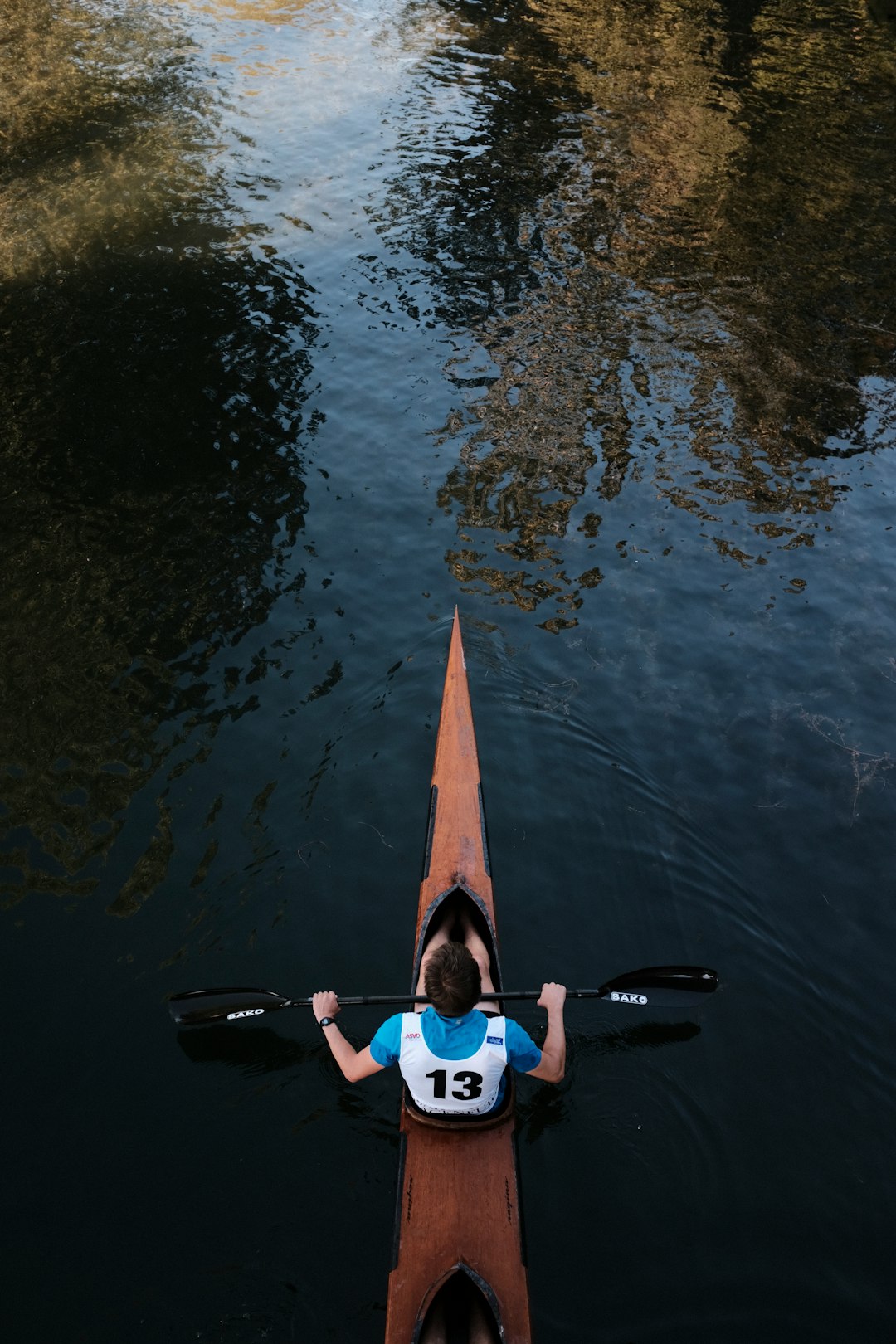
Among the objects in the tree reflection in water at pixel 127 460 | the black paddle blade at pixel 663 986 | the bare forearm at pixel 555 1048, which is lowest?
the bare forearm at pixel 555 1048

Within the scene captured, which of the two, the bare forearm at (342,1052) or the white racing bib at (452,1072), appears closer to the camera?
the white racing bib at (452,1072)

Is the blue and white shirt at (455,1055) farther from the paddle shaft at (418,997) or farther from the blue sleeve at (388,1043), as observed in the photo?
the paddle shaft at (418,997)

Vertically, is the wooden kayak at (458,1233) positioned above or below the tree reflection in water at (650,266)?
below

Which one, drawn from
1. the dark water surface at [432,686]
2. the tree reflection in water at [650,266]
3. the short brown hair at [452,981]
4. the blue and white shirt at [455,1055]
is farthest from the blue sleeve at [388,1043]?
the tree reflection in water at [650,266]

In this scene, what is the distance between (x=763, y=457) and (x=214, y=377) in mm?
7227

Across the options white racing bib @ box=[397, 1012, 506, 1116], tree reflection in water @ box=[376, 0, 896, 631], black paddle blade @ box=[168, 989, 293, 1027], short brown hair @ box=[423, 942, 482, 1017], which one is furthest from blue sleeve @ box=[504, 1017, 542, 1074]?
tree reflection in water @ box=[376, 0, 896, 631]

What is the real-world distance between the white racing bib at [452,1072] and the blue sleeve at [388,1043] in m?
0.08

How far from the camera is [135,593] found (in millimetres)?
9555

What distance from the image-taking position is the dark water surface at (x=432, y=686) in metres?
5.38

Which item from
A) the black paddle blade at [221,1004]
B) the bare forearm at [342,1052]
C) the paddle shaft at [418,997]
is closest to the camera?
the bare forearm at [342,1052]

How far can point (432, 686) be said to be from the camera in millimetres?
8695

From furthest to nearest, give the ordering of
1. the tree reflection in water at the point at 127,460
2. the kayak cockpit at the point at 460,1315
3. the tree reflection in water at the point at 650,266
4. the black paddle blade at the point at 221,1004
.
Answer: the tree reflection in water at the point at 650,266 < the tree reflection in water at the point at 127,460 < the black paddle blade at the point at 221,1004 < the kayak cockpit at the point at 460,1315

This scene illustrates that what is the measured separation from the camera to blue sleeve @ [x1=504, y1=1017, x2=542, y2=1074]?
5293 mm

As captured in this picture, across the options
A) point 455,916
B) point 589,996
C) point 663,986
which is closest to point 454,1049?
point 589,996
